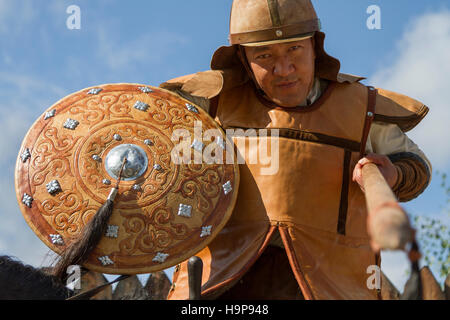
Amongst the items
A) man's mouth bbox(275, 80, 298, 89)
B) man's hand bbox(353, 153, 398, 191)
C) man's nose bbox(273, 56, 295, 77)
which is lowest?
man's hand bbox(353, 153, 398, 191)

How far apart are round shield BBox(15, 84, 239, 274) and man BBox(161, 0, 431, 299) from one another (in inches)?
10.2

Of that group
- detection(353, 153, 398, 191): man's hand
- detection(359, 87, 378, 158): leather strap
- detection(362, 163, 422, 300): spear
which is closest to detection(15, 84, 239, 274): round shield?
detection(353, 153, 398, 191): man's hand

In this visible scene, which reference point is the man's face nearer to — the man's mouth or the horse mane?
the man's mouth

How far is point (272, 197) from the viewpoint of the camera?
13.1 ft

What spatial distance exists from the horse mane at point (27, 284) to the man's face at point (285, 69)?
1684 mm

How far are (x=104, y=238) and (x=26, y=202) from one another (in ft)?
1.59

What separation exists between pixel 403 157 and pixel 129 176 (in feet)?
5.65

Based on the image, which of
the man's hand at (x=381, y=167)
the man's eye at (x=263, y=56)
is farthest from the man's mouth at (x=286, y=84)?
the man's hand at (x=381, y=167)

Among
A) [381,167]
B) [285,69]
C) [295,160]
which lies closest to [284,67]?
[285,69]

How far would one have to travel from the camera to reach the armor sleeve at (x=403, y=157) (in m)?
4.17

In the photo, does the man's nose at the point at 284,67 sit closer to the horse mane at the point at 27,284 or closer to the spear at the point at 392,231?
the spear at the point at 392,231

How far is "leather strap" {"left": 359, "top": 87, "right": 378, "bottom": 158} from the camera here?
166 inches
